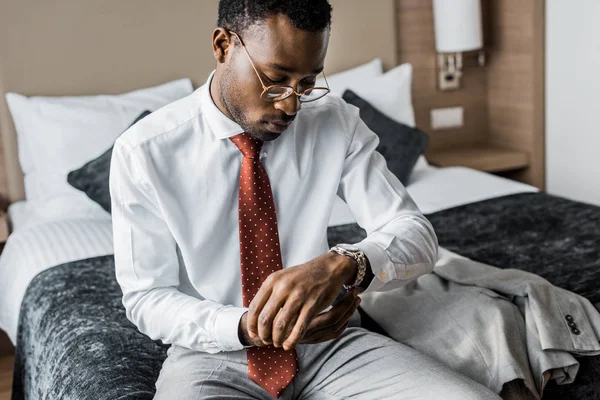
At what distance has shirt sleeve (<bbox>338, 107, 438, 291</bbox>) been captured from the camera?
4.97 feet

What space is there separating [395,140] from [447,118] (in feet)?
2.76

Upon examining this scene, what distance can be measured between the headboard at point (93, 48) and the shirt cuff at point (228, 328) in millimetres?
1997

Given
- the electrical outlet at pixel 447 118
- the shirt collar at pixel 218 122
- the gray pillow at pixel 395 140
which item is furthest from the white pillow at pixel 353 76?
the shirt collar at pixel 218 122

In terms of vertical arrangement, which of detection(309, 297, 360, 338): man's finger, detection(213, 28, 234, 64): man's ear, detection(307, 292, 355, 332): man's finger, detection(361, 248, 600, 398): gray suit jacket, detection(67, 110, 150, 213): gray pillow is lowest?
detection(361, 248, 600, 398): gray suit jacket

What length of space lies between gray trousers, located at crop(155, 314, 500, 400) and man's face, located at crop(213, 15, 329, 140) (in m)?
0.45

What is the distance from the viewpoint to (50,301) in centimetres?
217

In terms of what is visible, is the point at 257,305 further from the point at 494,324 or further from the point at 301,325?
the point at 494,324

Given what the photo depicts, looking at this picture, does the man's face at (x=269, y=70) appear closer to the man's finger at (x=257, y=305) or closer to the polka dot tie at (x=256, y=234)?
the polka dot tie at (x=256, y=234)

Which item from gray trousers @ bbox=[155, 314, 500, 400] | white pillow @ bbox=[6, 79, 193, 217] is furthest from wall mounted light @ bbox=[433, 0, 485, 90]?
gray trousers @ bbox=[155, 314, 500, 400]

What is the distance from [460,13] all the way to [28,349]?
2368 millimetres

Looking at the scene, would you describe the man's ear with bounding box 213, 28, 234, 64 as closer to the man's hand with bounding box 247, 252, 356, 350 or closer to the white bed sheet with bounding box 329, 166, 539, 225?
the man's hand with bounding box 247, 252, 356, 350

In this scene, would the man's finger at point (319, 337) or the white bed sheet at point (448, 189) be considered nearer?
the man's finger at point (319, 337)

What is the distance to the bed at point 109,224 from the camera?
1.83 meters

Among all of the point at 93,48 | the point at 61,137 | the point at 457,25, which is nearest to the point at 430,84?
the point at 457,25
